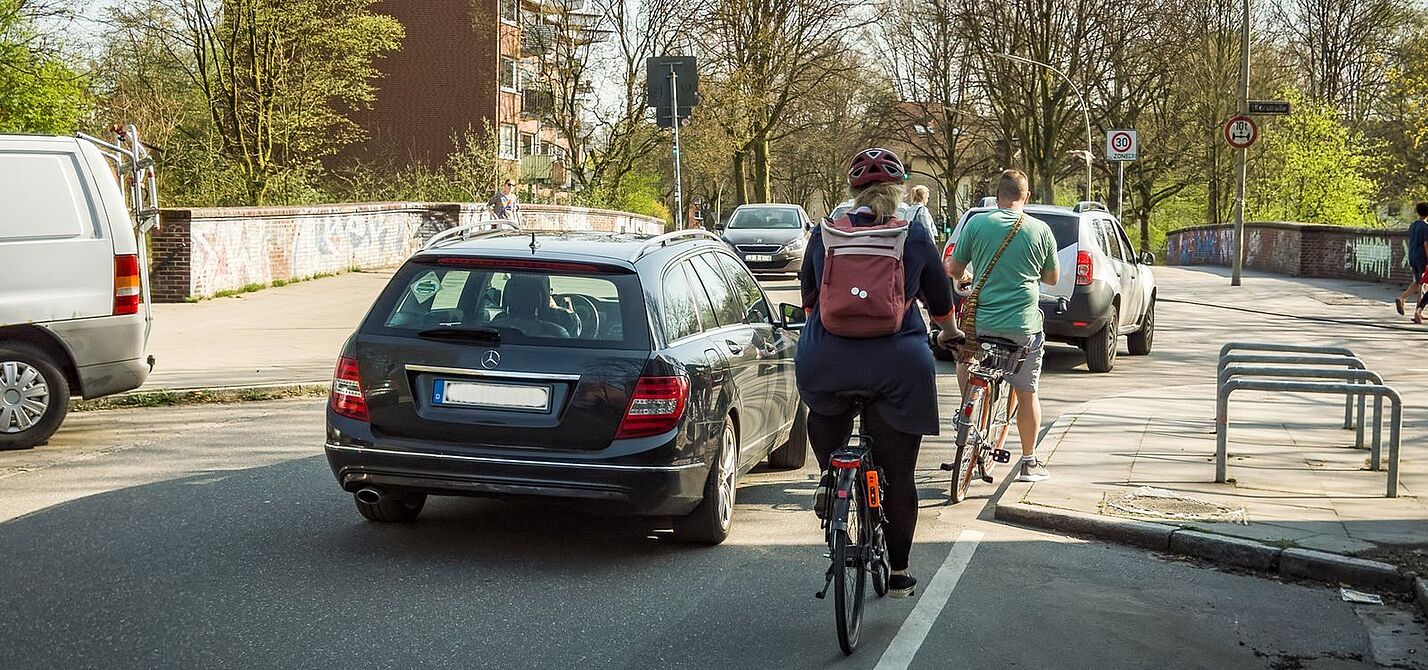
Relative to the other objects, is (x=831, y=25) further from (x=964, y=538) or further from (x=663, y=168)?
(x=964, y=538)

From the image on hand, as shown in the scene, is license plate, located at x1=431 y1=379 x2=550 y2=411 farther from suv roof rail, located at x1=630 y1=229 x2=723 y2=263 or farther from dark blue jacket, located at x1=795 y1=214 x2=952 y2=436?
dark blue jacket, located at x1=795 y1=214 x2=952 y2=436

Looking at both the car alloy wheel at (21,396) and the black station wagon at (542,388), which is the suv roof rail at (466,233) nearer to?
the black station wagon at (542,388)

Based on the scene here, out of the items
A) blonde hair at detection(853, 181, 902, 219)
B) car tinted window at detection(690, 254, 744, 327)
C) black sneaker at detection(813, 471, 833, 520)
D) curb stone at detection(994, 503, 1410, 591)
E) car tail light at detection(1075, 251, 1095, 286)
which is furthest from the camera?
car tail light at detection(1075, 251, 1095, 286)

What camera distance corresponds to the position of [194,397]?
12.1 metres

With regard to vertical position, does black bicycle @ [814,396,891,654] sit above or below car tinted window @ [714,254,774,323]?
below

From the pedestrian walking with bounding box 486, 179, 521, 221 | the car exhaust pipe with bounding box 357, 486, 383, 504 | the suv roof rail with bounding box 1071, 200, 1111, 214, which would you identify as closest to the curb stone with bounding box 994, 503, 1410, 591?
the car exhaust pipe with bounding box 357, 486, 383, 504

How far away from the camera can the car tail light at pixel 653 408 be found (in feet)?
20.6

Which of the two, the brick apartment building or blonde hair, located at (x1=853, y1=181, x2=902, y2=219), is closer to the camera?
blonde hair, located at (x1=853, y1=181, x2=902, y2=219)

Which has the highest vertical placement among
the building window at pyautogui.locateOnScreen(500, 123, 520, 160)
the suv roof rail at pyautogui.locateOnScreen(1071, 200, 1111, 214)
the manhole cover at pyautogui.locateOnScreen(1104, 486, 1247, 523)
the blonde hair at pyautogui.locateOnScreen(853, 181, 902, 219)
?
the building window at pyautogui.locateOnScreen(500, 123, 520, 160)

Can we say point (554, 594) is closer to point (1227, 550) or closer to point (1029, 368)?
point (1227, 550)

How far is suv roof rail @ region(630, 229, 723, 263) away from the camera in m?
6.80

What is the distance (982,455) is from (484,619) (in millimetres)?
3840

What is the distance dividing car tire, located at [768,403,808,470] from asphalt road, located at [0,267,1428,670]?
0.47m

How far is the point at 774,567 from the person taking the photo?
21.1 ft
